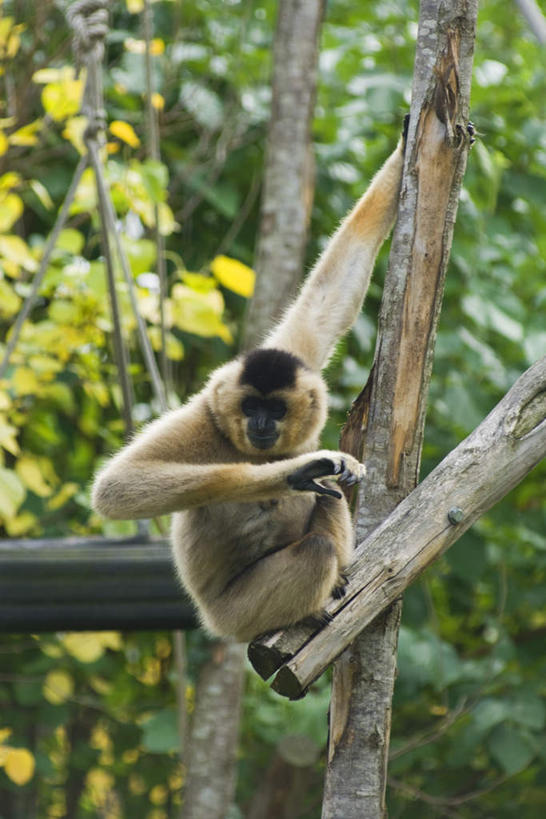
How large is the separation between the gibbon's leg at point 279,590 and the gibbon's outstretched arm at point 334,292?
869mm

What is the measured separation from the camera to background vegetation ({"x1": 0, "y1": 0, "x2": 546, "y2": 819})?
5.16m

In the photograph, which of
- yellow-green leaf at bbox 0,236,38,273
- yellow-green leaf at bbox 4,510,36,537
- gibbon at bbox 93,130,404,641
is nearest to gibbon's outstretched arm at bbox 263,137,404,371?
gibbon at bbox 93,130,404,641

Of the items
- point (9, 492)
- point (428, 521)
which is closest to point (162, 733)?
point (9, 492)

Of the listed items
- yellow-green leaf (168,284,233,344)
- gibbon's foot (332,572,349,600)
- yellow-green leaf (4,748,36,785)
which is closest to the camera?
gibbon's foot (332,572,349,600)

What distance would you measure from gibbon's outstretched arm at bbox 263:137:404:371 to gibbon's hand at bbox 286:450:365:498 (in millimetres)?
1063

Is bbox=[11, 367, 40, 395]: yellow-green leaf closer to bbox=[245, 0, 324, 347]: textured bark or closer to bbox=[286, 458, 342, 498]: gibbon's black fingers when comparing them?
bbox=[245, 0, 324, 347]: textured bark

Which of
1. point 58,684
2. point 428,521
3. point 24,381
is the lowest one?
point 58,684

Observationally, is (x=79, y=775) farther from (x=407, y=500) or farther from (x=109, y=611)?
(x=407, y=500)

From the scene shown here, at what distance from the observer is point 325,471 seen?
8.95ft

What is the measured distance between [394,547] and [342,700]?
490mm

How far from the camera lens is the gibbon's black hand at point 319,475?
270cm

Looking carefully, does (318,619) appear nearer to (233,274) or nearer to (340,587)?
(340,587)

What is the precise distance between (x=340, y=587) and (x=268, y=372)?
756mm

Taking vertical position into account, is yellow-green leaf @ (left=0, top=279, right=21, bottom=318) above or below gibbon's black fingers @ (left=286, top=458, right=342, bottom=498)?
below
